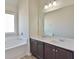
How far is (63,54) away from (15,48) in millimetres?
1861

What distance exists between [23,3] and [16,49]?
207 cm

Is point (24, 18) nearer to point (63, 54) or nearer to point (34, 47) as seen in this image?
point (34, 47)

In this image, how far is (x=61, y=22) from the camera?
2.85 m

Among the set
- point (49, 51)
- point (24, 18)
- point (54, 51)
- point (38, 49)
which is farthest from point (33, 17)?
point (54, 51)

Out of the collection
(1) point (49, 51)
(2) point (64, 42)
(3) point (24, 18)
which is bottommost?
(1) point (49, 51)

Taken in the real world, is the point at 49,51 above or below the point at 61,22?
below

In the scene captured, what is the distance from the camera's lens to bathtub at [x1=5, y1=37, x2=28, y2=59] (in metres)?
2.92

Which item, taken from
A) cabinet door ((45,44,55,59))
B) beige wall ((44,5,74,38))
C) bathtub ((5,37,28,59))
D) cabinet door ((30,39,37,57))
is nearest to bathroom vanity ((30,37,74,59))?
cabinet door ((45,44,55,59))

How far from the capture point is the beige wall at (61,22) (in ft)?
8.22

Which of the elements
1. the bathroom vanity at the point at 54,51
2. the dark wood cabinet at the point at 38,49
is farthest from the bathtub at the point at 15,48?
the bathroom vanity at the point at 54,51

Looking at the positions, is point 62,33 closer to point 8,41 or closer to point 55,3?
point 55,3

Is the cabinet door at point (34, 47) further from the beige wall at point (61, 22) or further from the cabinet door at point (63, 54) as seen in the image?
the cabinet door at point (63, 54)

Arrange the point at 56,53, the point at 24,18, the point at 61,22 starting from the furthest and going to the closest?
the point at 24,18
the point at 61,22
the point at 56,53

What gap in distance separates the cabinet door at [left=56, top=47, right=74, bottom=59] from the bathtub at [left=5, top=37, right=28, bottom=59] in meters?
1.65
